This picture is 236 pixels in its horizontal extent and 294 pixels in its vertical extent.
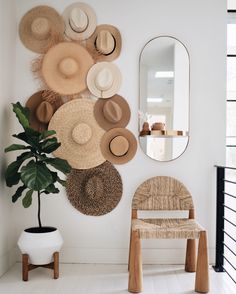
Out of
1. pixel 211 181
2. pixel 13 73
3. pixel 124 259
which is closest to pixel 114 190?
pixel 124 259

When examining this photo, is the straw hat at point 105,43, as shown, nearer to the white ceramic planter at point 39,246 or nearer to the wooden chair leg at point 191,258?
the white ceramic planter at point 39,246

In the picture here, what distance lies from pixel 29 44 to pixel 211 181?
198 cm

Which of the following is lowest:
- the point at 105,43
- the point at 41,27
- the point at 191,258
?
the point at 191,258

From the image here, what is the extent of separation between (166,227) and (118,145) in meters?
0.86

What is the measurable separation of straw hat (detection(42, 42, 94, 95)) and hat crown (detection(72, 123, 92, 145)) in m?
0.31

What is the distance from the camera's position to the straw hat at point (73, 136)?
10.8 ft

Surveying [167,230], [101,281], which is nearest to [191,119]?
[167,230]

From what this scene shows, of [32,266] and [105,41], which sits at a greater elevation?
[105,41]

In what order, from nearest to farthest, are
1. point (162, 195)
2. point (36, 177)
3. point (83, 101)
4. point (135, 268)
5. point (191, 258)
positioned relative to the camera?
point (135, 268), point (36, 177), point (191, 258), point (162, 195), point (83, 101)

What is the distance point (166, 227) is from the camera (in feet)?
9.12

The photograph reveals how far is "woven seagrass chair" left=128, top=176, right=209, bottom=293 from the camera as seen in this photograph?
267cm

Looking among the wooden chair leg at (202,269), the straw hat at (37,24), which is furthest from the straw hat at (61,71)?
the wooden chair leg at (202,269)

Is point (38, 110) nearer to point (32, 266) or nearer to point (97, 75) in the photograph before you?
point (97, 75)

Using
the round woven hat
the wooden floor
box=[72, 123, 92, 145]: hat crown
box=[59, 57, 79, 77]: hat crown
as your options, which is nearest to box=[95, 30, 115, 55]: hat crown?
box=[59, 57, 79, 77]: hat crown
